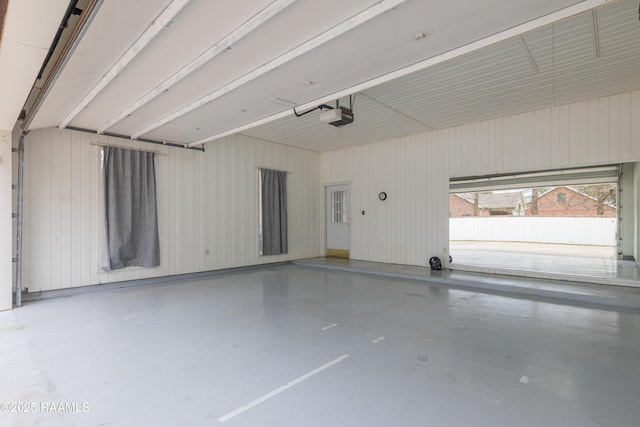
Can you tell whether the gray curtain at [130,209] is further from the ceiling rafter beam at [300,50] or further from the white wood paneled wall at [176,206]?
the ceiling rafter beam at [300,50]

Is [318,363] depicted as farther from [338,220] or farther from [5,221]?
[338,220]

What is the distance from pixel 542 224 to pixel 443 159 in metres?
9.63

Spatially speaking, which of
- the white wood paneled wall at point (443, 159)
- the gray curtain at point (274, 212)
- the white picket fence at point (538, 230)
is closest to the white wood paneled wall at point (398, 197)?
the white wood paneled wall at point (443, 159)

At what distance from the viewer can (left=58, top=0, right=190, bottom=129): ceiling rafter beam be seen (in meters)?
2.16

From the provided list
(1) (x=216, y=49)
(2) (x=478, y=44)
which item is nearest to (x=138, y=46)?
(1) (x=216, y=49)

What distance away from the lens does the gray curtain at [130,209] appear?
5.23 metres

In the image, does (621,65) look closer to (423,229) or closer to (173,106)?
(423,229)

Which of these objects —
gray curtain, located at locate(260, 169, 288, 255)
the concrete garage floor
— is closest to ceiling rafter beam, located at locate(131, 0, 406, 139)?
the concrete garage floor

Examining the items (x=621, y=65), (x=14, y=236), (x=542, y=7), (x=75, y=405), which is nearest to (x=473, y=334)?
(x=542, y=7)

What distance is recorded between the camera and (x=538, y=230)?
1355 cm

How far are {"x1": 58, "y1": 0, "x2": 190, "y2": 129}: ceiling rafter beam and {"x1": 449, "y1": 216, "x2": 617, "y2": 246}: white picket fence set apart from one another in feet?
33.0

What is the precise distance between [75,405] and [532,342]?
3.69 m

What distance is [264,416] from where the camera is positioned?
6.19ft

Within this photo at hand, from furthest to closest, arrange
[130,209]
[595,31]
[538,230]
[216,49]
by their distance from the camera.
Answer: [538,230] → [130,209] → [595,31] → [216,49]
